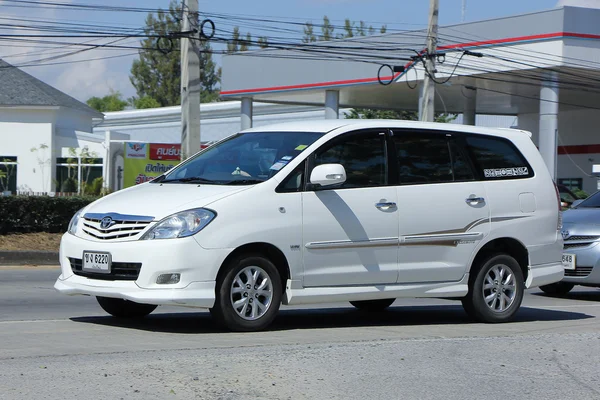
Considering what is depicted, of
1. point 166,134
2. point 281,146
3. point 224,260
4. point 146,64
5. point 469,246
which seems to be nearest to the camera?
point 224,260

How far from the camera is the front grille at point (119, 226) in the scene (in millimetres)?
8077

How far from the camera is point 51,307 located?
35.9 feet

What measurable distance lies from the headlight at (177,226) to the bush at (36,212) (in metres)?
11.9

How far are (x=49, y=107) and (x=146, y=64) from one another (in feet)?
200

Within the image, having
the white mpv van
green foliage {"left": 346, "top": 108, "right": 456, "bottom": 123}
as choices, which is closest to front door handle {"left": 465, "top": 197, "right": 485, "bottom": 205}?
the white mpv van

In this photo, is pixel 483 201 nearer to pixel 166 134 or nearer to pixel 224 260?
pixel 224 260

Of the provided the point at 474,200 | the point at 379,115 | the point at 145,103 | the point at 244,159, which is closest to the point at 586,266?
the point at 474,200

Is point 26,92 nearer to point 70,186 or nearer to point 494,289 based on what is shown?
point 70,186

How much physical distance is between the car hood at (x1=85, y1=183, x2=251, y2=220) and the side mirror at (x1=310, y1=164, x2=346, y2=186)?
0.62m

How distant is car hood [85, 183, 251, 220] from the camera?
26.6 ft

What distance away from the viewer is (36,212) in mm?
19766

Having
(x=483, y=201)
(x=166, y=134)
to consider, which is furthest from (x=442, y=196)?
(x=166, y=134)

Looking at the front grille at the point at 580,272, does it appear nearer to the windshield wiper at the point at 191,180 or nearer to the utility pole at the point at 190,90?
the windshield wiper at the point at 191,180

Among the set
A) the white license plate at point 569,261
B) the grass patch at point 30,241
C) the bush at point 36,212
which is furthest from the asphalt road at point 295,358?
the bush at point 36,212
